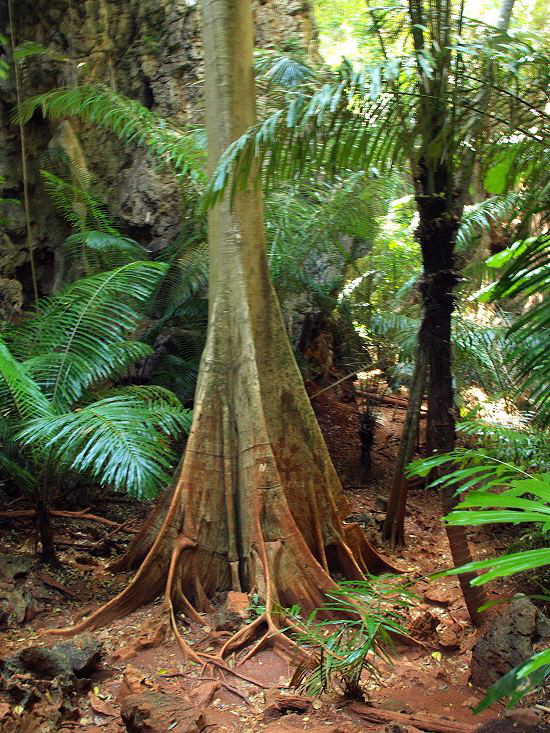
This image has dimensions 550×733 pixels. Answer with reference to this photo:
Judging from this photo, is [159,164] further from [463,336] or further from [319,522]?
[319,522]

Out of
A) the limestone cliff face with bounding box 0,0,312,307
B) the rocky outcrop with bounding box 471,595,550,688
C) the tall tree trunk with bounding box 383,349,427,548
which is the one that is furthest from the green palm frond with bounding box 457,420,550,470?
the limestone cliff face with bounding box 0,0,312,307

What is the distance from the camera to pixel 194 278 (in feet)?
20.9

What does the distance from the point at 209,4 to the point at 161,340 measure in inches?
133

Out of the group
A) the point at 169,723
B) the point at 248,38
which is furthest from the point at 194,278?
the point at 169,723

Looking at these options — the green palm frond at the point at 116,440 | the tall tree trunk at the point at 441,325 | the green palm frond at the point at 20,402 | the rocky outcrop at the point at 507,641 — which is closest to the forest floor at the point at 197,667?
the rocky outcrop at the point at 507,641

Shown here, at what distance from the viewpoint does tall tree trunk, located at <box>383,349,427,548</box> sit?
4953 millimetres

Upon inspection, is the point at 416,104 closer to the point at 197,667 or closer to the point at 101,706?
the point at 197,667

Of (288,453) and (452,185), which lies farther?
(288,453)

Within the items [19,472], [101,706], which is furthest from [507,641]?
[19,472]

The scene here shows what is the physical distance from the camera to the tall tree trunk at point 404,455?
4953 millimetres

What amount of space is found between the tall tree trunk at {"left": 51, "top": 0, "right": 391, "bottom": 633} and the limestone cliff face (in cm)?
299

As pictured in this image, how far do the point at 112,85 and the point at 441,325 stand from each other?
589 centimetres

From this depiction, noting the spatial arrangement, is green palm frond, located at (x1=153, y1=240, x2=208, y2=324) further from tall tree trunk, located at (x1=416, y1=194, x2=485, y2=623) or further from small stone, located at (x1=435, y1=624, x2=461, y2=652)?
small stone, located at (x1=435, y1=624, x2=461, y2=652)

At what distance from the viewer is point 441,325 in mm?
4375
